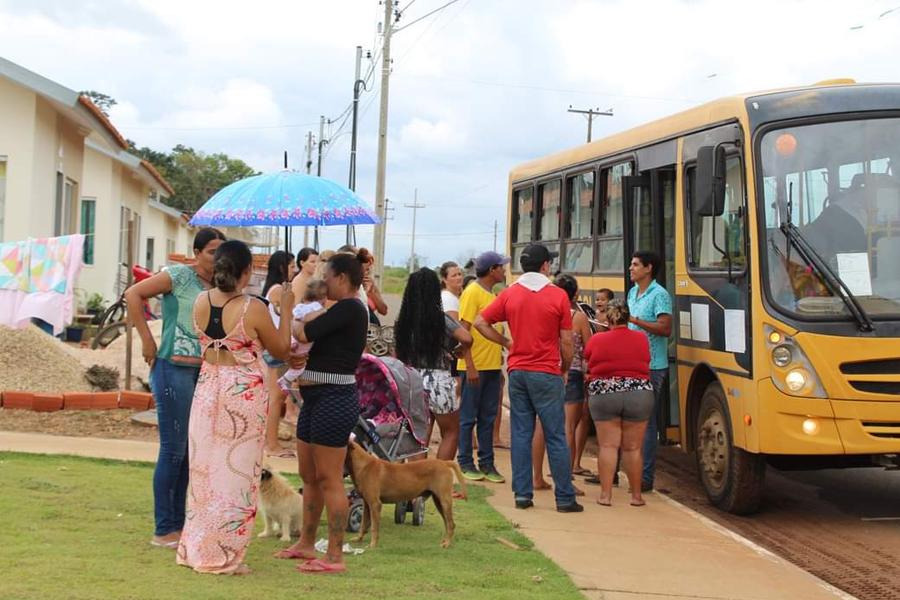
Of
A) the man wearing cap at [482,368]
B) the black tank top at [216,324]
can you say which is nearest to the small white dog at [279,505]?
the black tank top at [216,324]

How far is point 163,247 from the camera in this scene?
4059cm

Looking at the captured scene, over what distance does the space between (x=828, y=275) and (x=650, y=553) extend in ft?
8.27

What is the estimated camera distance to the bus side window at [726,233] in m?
9.12

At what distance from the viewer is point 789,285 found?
8.66 metres

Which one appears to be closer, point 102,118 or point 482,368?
point 482,368

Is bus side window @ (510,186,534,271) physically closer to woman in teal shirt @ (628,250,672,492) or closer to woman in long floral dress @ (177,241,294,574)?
woman in teal shirt @ (628,250,672,492)

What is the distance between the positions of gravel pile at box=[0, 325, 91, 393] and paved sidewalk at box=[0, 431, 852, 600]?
316cm

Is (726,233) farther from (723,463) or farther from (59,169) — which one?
(59,169)

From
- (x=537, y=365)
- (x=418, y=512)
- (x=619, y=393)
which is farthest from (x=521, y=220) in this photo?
(x=418, y=512)

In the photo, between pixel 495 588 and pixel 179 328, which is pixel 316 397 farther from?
pixel 495 588

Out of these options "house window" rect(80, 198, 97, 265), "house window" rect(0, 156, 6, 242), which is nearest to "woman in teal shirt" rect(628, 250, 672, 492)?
"house window" rect(0, 156, 6, 242)

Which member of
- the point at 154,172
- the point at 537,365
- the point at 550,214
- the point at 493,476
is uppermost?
the point at 154,172

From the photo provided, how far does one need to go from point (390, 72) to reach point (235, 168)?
4281cm

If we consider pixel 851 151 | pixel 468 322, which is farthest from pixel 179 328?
pixel 851 151
